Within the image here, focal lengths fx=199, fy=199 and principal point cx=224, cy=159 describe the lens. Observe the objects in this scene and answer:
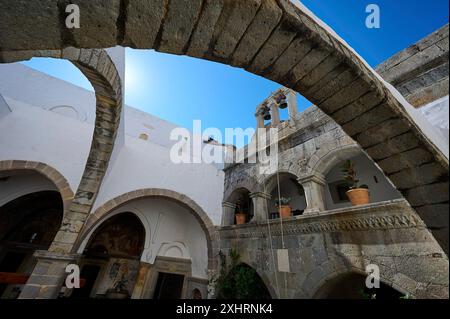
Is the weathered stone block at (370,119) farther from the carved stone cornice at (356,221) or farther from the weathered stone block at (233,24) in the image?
the carved stone cornice at (356,221)

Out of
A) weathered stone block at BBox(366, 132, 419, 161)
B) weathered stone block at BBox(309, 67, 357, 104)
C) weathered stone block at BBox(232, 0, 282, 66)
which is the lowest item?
weathered stone block at BBox(366, 132, 419, 161)

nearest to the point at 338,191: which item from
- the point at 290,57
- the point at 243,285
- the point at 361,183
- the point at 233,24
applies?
the point at 361,183

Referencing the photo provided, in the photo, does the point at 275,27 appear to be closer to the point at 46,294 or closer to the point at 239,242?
the point at 239,242

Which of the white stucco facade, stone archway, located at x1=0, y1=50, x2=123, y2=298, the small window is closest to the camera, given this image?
stone archway, located at x1=0, y1=50, x2=123, y2=298

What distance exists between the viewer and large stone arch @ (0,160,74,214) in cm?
447

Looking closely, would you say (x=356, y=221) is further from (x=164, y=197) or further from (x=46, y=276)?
(x=46, y=276)

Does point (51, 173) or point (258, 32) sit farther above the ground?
point (51, 173)

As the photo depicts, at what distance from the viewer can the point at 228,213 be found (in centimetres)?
638

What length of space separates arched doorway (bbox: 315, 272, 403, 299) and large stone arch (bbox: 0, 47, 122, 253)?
4.97 m

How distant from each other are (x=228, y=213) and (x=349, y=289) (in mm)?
3480

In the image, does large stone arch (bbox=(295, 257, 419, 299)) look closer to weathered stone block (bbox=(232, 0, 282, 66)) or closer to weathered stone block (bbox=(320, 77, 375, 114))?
weathered stone block (bbox=(320, 77, 375, 114))

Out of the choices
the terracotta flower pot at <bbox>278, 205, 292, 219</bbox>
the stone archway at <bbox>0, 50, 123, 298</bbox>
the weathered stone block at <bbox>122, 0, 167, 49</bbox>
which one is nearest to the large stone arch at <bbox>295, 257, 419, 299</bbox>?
the terracotta flower pot at <bbox>278, 205, 292, 219</bbox>
